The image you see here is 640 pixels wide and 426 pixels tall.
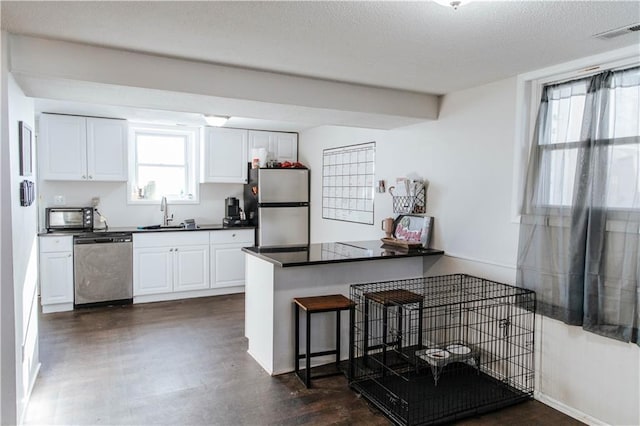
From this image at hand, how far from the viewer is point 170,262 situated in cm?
529

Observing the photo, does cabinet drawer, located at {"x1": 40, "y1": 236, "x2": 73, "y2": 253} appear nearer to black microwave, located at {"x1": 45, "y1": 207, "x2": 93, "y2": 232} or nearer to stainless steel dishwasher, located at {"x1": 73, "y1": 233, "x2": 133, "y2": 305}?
stainless steel dishwasher, located at {"x1": 73, "y1": 233, "x2": 133, "y2": 305}

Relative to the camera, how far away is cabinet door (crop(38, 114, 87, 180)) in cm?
484

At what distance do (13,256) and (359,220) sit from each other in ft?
10.8

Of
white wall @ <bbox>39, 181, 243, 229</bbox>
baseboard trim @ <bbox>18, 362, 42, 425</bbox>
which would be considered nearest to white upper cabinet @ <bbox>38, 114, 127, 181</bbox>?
white wall @ <bbox>39, 181, 243, 229</bbox>

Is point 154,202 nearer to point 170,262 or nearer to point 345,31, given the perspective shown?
point 170,262

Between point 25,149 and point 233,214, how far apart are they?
10.9ft

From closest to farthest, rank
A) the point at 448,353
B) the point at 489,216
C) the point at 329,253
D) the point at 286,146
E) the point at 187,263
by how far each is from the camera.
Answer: the point at 448,353, the point at 489,216, the point at 329,253, the point at 187,263, the point at 286,146

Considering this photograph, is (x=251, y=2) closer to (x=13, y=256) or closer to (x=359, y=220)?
(x=13, y=256)

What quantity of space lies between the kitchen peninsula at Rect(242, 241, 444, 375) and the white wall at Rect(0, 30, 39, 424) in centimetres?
157

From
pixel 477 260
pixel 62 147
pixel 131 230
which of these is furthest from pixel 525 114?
pixel 62 147

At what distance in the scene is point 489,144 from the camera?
3229 millimetres

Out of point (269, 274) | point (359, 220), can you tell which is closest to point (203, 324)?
point (269, 274)

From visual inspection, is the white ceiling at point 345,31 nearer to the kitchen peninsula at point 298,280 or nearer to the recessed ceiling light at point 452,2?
the recessed ceiling light at point 452,2

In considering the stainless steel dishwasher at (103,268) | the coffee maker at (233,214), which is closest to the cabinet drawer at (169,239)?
the stainless steel dishwasher at (103,268)
